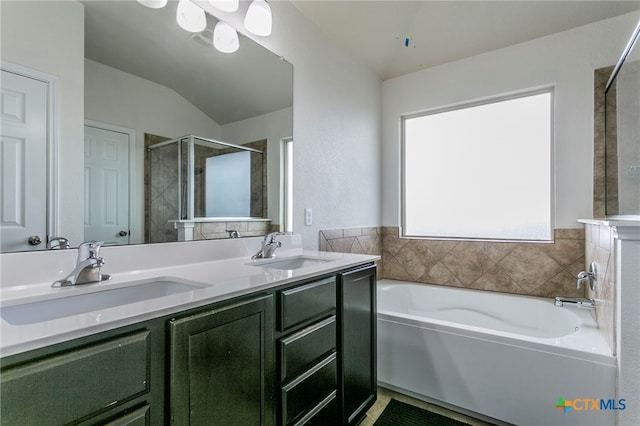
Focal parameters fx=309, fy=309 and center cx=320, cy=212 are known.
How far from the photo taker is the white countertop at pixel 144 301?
2.00 ft

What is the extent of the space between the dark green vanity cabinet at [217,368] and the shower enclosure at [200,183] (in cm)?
63

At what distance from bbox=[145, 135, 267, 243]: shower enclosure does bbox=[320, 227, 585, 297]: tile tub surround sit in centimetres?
69

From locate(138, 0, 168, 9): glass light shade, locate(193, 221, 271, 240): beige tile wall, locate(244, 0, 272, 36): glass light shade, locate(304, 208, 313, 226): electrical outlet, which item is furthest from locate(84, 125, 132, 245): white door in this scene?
locate(304, 208, 313, 226): electrical outlet

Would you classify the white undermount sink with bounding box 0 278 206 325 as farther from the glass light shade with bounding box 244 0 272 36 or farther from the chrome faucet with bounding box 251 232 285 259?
the glass light shade with bounding box 244 0 272 36

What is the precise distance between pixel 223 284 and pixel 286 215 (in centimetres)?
99

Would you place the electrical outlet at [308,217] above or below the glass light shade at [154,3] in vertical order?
below

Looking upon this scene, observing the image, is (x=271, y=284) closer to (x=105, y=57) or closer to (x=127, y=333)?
(x=127, y=333)

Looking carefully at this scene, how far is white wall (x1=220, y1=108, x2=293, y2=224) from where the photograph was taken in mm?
1809

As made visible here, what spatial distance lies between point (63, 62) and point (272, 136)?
40.2 inches

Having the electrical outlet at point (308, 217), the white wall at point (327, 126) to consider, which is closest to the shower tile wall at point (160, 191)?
the white wall at point (327, 126)

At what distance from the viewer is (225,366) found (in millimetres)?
907

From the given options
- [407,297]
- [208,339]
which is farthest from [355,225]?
[208,339]

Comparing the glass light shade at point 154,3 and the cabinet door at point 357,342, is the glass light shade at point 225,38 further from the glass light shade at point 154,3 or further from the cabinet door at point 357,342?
the cabinet door at point 357,342

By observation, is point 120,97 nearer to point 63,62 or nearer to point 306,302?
point 63,62
